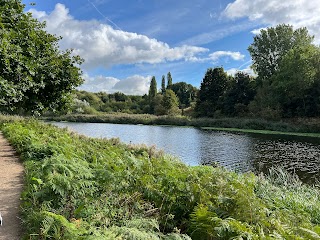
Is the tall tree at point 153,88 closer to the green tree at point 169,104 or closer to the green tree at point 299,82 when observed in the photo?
the green tree at point 169,104

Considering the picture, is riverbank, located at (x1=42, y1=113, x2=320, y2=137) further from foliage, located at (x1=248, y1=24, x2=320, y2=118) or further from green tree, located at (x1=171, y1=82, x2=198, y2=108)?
green tree, located at (x1=171, y1=82, x2=198, y2=108)

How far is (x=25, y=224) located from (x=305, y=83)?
133 ft

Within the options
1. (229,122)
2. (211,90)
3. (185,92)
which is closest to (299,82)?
(229,122)

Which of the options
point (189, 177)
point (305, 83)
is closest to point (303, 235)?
point (189, 177)

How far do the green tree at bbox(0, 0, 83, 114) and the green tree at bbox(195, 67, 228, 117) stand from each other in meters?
41.5

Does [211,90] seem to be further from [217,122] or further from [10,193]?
[10,193]

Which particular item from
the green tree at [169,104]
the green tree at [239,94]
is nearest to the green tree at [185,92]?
the green tree at [169,104]

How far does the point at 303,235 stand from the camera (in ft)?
12.5

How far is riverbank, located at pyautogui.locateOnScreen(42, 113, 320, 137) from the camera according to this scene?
35.7 metres

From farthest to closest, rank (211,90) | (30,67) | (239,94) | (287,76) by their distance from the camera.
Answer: (211,90) → (239,94) → (287,76) → (30,67)

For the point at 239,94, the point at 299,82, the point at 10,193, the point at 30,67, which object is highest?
the point at 299,82

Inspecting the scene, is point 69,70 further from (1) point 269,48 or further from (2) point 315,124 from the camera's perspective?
(1) point 269,48

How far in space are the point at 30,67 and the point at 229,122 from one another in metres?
35.6

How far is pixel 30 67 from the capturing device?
10648 mm
